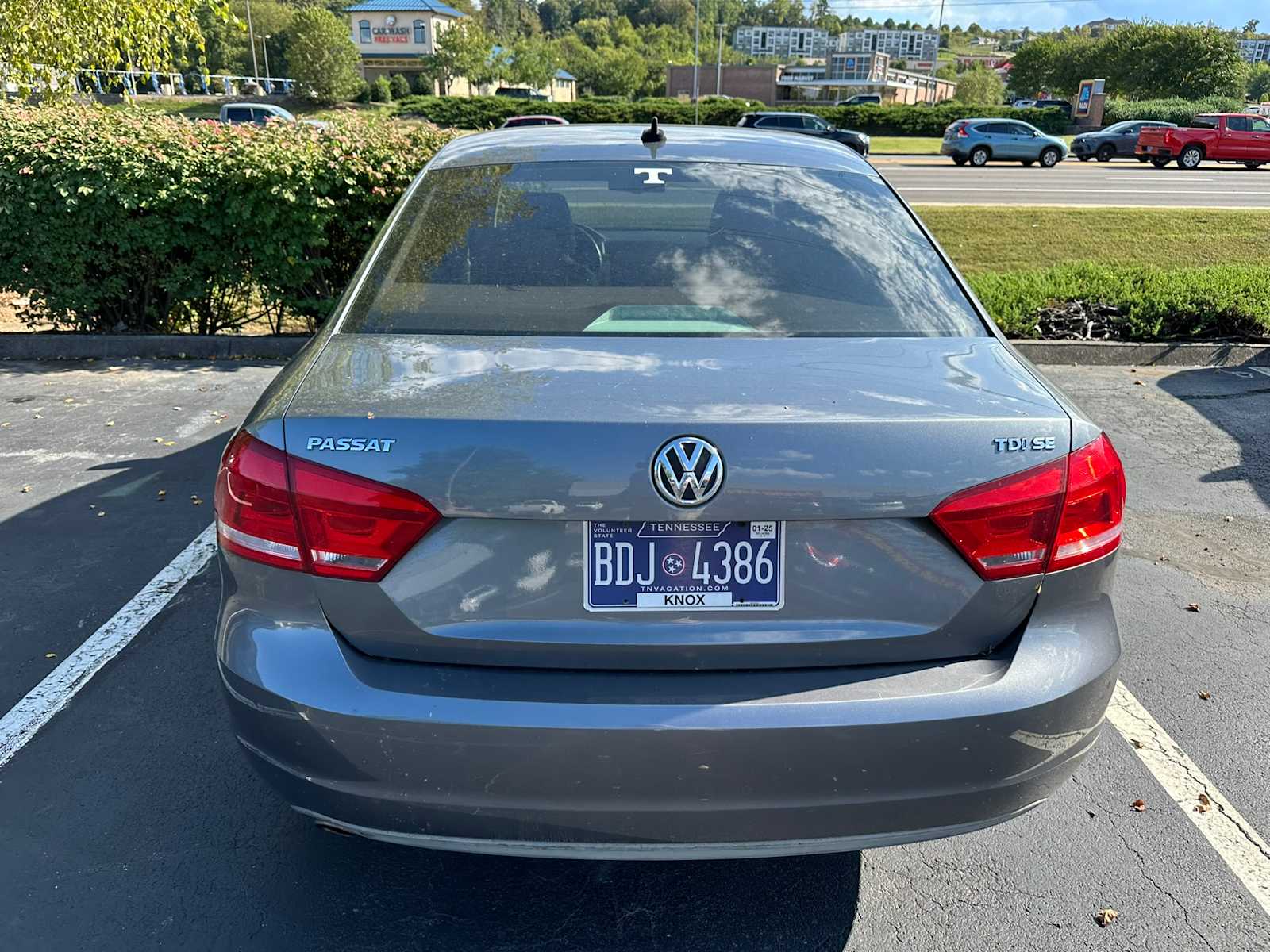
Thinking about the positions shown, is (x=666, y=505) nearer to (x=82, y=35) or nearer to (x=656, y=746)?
(x=656, y=746)

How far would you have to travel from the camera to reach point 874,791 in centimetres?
203

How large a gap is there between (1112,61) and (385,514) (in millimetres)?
87413

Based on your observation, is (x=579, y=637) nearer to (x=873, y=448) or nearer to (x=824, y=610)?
(x=824, y=610)

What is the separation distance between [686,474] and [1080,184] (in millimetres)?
27249

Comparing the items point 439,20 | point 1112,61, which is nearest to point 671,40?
point 439,20

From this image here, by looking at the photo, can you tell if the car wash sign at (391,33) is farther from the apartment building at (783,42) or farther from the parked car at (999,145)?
the parked car at (999,145)

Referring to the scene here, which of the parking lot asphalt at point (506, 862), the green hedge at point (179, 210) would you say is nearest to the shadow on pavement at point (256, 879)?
the parking lot asphalt at point (506, 862)

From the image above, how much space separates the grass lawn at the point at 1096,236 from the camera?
42.9 ft

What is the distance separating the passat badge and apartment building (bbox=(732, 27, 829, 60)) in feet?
681

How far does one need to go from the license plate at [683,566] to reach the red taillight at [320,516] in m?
0.34

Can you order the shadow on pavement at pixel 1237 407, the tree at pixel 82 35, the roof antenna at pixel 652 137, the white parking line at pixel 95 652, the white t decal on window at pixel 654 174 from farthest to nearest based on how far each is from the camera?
the tree at pixel 82 35, the shadow on pavement at pixel 1237 407, the roof antenna at pixel 652 137, the white parking line at pixel 95 652, the white t decal on window at pixel 654 174

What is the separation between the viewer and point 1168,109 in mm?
49656

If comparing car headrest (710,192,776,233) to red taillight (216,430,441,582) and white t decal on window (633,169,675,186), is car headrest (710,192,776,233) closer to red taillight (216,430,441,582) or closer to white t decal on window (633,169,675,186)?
white t decal on window (633,169,675,186)

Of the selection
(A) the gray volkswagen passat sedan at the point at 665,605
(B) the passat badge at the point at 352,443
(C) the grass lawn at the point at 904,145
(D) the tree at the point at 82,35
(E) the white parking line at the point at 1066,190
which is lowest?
(E) the white parking line at the point at 1066,190
